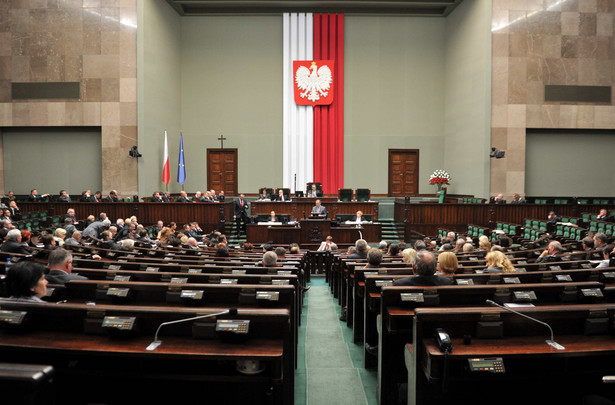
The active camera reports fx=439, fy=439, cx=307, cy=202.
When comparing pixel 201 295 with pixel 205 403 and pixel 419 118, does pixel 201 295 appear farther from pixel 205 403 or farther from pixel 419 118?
pixel 419 118

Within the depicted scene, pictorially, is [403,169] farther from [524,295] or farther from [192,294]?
[192,294]

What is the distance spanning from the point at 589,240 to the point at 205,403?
20.5 ft

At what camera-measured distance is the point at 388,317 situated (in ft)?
9.85

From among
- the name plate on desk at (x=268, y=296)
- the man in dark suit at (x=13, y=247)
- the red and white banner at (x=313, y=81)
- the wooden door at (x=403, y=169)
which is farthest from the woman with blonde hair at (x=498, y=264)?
the red and white banner at (x=313, y=81)

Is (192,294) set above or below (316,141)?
below

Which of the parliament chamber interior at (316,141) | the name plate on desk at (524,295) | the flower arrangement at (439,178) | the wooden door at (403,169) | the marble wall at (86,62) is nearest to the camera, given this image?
the name plate on desk at (524,295)

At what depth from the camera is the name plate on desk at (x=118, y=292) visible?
3.11 m

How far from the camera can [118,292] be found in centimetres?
314

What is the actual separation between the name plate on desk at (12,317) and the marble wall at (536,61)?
48.8 ft

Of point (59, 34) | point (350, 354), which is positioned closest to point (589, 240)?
point (350, 354)

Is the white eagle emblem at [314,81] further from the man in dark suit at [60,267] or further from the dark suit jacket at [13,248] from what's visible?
the man in dark suit at [60,267]

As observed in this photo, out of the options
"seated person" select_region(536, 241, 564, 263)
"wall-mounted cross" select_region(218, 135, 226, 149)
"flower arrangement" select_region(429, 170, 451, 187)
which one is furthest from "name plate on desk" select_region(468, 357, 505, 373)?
"wall-mounted cross" select_region(218, 135, 226, 149)

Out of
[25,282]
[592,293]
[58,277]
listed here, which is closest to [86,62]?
[58,277]

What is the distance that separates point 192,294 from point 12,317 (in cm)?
105
